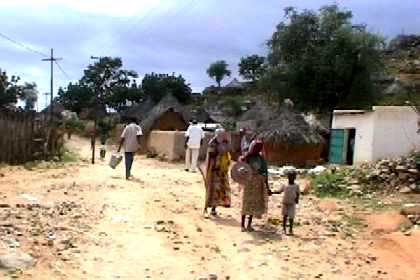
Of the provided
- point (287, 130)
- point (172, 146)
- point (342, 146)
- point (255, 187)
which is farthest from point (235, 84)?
point (255, 187)

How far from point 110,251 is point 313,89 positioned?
93.6 ft

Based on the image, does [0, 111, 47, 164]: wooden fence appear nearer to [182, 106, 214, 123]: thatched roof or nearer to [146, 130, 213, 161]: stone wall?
[146, 130, 213, 161]: stone wall

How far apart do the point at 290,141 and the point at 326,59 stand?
9.00 m

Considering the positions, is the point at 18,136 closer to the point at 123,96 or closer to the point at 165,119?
the point at 165,119

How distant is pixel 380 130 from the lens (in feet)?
79.6

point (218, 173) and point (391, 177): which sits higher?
point (218, 173)

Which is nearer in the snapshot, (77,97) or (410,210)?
(410,210)

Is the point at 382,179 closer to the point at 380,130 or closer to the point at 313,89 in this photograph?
the point at 380,130

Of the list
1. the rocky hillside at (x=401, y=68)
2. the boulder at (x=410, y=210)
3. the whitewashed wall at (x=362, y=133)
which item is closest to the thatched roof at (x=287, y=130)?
the whitewashed wall at (x=362, y=133)

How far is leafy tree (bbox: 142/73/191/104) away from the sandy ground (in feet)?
175

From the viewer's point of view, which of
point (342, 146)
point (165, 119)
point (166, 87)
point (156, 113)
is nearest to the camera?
point (342, 146)

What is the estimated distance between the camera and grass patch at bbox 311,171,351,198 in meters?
16.5

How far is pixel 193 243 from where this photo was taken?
918 centimetres

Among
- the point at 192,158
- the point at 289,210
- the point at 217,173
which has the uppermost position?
the point at 217,173
